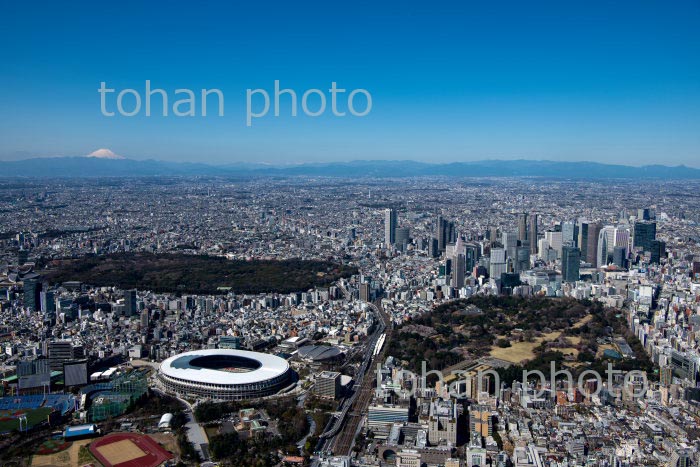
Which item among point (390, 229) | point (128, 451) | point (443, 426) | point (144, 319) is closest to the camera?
point (128, 451)

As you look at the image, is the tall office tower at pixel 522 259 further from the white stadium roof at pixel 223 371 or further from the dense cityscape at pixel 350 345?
the white stadium roof at pixel 223 371

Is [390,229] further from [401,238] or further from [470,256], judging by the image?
[470,256]

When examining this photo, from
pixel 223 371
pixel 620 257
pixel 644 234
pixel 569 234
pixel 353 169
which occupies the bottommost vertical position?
pixel 223 371

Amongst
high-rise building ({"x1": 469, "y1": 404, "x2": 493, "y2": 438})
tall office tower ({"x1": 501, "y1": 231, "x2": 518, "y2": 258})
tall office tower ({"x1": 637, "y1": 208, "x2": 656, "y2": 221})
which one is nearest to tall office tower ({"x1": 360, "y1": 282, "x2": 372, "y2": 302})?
tall office tower ({"x1": 501, "y1": 231, "x2": 518, "y2": 258})

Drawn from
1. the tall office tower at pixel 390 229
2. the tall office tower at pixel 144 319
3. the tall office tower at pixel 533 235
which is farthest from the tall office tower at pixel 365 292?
the tall office tower at pixel 533 235

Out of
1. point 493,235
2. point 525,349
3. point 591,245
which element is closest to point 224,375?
point 525,349

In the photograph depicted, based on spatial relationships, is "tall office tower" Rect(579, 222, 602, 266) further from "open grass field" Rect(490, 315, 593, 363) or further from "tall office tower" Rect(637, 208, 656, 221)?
"open grass field" Rect(490, 315, 593, 363)
